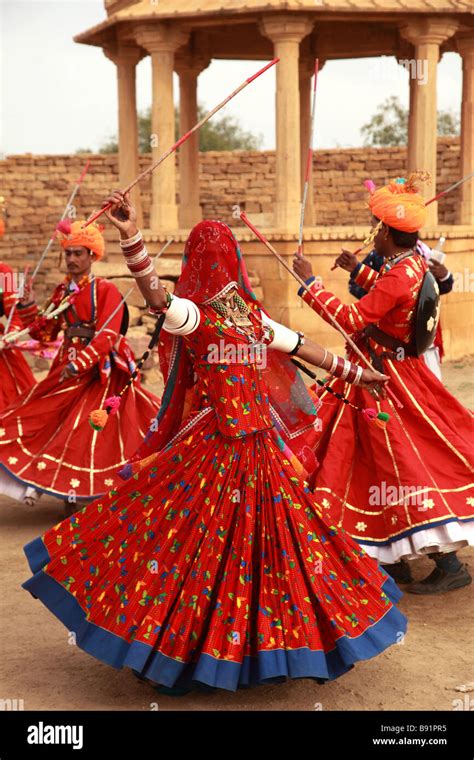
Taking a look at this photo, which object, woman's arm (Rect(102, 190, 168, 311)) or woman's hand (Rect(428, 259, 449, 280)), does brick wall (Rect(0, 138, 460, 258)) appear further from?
woman's arm (Rect(102, 190, 168, 311))

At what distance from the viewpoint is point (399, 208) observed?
5.97 metres

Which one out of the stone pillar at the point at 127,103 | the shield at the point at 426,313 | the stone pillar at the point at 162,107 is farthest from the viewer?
the stone pillar at the point at 127,103

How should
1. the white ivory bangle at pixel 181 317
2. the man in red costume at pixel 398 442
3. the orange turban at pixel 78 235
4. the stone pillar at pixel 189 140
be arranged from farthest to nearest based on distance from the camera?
the stone pillar at pixel 189 140, the orange turban at pixel 78 235, the man in red costume at pixel 398 442, the white ivory bangle at pixel 181 317

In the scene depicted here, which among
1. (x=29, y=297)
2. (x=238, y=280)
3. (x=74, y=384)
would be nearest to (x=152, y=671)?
(x=238, y=280)

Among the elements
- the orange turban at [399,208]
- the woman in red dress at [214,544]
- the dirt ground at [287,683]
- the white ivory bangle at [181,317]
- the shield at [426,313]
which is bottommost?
the dirt ground at [287,683]

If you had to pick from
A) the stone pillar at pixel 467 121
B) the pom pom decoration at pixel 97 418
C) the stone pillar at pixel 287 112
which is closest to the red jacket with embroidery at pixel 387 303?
the pom pom decoration at pixel 97 418

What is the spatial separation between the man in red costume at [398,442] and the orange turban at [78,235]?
1.99 meters

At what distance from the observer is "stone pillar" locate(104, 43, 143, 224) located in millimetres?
15664

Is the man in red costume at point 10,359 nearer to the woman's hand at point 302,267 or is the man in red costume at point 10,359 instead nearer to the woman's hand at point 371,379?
the woman's hand at point 302,267

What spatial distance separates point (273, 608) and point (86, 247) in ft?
12.1

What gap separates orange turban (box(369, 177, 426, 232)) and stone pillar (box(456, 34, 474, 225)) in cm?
1004

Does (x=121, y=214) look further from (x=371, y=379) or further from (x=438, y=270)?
(x=438, y=270)

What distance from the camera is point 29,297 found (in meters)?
7.94

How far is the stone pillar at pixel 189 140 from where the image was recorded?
54.6ft
